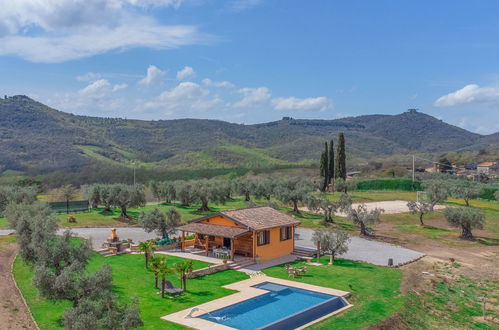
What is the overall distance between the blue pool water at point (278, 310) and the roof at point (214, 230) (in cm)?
570

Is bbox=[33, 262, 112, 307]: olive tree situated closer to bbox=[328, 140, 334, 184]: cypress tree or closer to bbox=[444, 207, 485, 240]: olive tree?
bbox=[444, 207, 485, 240]: olive tree

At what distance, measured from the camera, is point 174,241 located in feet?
112

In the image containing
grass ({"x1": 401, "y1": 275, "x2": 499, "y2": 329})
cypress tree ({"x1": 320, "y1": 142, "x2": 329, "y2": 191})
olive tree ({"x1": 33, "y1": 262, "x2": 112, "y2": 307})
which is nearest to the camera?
olive tree ({"x1": 33, "y1": 262, "x2": 112, "y2": 307})

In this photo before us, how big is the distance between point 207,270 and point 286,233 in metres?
8.13

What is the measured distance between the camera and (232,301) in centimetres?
2189

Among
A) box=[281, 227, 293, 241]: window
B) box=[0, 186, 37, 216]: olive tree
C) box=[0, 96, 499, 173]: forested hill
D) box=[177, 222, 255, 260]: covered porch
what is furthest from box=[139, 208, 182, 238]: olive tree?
box=[0, 96, 499, 173]: forested hill

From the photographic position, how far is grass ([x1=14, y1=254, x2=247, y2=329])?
18.8m

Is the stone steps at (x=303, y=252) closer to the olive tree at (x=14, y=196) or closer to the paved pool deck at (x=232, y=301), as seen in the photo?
the paved pool deck at (x=232, y=301)

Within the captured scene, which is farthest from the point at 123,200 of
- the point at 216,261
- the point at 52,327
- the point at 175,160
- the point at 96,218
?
the point at 175,160

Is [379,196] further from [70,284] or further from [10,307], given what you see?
[70,284]

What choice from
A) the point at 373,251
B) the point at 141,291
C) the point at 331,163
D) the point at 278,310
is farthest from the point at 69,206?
the point at 331,163

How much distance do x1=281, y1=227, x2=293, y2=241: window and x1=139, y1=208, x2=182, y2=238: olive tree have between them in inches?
332

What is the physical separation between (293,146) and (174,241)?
487ft

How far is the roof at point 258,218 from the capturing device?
30594mm
